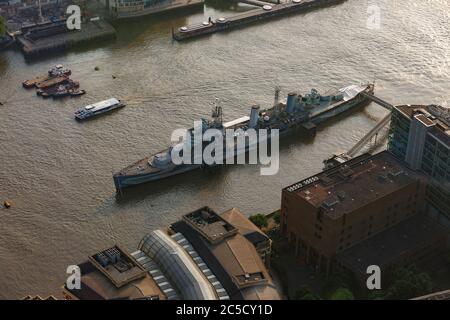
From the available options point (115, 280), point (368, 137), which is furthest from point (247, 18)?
point (115, 280)

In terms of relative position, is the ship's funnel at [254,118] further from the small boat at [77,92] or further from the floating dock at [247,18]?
the floating dock at [247,18]

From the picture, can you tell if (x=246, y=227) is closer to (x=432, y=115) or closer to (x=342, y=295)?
(x=342, y=295)

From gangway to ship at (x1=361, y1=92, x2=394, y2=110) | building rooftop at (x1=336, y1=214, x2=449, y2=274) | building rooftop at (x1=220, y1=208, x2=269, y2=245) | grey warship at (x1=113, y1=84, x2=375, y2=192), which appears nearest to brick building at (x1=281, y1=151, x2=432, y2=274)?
building rooftop at (x1=336, y1=214, x2=449, y2=274)

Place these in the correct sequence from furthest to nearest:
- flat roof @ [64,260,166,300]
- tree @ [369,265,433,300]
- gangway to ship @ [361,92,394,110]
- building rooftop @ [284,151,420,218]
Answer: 1. gangway to ship @ [361,92,394,110]
2. building rooftop @ [284,151,420,218]
3. tree @ [369,265,433,300]
4. flat roof @ [64,260,166,300]

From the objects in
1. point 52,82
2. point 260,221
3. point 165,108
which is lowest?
point 260,221

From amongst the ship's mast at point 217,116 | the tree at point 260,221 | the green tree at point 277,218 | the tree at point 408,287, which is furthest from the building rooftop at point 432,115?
the ship's mast at point 217,116

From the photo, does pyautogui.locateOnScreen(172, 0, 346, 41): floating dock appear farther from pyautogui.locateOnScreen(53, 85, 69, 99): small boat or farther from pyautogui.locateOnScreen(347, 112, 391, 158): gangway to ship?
pyautogui.locateOnScreen(347, 112, 391, 158): gangway to ship
